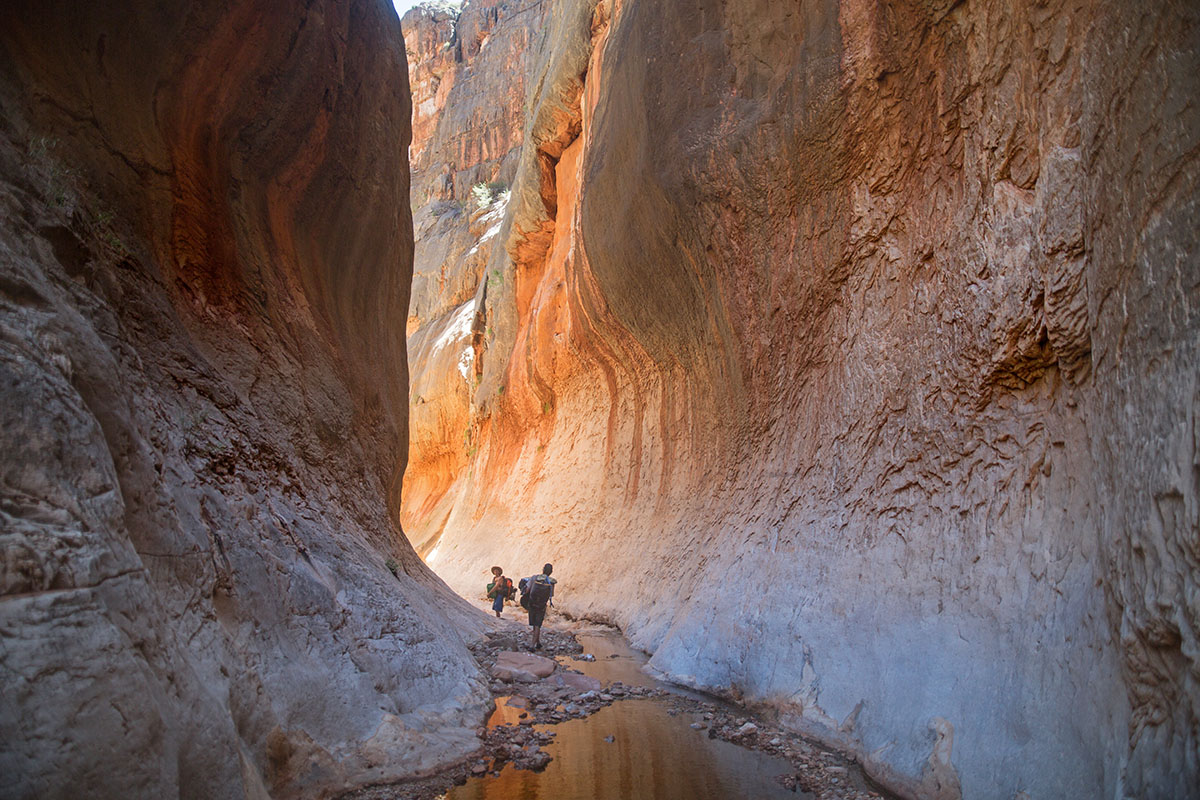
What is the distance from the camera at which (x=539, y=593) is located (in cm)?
888

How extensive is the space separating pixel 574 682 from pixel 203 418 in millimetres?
4282

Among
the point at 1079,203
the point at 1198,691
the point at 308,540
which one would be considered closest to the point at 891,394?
the point at 1079,203

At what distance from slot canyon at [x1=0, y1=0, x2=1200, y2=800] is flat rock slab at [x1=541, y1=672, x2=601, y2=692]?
0.73 ft

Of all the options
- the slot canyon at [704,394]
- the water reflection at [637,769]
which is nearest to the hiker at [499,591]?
the slot canyon at [704,394]

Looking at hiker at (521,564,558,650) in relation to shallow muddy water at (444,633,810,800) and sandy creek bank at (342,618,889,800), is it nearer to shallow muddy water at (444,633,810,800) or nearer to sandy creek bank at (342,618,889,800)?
sandy creek bank at (342,618,889,800)

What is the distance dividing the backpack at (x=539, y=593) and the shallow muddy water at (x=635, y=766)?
105 inches

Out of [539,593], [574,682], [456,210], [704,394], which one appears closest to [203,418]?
[574,682]

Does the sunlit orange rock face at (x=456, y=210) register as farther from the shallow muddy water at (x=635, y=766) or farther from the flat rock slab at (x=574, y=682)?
the shallow muddy water at (x=635, y=766)

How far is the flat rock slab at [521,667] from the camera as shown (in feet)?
22.9

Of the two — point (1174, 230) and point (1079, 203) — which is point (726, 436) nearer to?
point (1079, 203)

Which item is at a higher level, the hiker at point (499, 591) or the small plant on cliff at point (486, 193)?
the small plant on cliff at point (486, 193)

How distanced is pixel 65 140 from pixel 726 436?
290 inches

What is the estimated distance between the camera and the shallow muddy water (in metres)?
4.35

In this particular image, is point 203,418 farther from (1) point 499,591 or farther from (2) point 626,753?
(1) point 499,591
